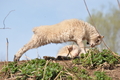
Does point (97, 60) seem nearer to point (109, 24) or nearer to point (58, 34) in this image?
point (58, 34)

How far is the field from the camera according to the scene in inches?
128


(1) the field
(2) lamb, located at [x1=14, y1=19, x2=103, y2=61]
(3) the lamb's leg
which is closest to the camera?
(1) the field

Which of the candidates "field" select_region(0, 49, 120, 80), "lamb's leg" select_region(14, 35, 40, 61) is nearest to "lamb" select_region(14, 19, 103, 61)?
"lamb's leg" select_region(14, 35, 40, 61)

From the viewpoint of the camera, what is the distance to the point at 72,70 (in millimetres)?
3592

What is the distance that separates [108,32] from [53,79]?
55.0 ft

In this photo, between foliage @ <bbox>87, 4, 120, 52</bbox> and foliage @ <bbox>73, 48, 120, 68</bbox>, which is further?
foliage @ <bbox>87, 4, 120, 52</bbox>

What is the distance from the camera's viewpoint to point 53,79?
3227 millimetres

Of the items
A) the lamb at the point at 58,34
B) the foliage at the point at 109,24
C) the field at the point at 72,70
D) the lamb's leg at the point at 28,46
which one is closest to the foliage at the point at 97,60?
the field at the point at 72,70

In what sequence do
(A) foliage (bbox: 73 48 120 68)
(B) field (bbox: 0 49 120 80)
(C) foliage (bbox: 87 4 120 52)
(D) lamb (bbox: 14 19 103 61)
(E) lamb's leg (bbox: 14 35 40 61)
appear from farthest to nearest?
(C) foliage (bbox: 87 4 120 52) < (E) lamb's leg (bbox: 14 35 40 61) < (D) lamb (bbox: 14 19 103 61) < (A) foliage (bbox: 73 48 120 68) < (B) field (bbox: 0 49 120 80)

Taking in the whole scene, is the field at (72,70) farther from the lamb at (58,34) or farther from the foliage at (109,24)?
the foliage at (109,24)

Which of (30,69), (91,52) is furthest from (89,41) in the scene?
(30,69)

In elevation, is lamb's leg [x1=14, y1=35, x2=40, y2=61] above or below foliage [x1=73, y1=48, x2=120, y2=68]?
above

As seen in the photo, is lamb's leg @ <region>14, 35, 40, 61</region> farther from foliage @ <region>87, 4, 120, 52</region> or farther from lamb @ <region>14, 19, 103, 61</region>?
foliage @ <region>87, 4, 120, 52</region>

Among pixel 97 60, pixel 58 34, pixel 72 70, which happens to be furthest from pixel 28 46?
pixel 72 70
